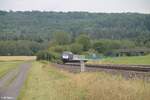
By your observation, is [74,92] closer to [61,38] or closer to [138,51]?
[138,51]

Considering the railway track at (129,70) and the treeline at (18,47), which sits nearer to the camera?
the railway track at (129,70)

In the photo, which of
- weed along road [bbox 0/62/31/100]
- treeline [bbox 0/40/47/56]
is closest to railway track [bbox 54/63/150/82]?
weed along road [bbox 0/62/31/100]

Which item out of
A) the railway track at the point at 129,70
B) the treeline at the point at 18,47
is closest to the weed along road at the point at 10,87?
the railway track at the point at 129,70

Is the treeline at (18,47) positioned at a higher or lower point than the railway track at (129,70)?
lower

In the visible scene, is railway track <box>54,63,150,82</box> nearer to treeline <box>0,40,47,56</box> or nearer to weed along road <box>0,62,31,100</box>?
weed along road <box>0,62,31,100</box>

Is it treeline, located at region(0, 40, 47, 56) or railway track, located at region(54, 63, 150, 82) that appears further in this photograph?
treeline, located at region(0, 40, 47, 56)

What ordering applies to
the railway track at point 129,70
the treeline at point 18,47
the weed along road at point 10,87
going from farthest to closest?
the treeline at point 18,47 → the railway track at point 129,70 → the weed along road at point 10,87

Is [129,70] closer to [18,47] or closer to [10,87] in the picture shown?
[10,87]

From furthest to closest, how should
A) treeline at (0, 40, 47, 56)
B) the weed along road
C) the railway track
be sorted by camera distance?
treeline at (0, 40, 47, 56), the railway track, the weed along road

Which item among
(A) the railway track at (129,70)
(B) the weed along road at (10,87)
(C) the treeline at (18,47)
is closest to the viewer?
(B) the weed along road at (10,87)

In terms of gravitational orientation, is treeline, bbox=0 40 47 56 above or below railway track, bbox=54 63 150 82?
below

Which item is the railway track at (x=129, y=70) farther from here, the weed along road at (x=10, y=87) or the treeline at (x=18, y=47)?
the treeline at (x=18, y=47)

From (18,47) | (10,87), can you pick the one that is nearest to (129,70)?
(10,87)

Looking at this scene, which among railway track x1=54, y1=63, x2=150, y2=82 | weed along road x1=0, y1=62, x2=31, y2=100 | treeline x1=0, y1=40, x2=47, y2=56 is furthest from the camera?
treeline x1=0, y1=40, x2=47, y2=56
